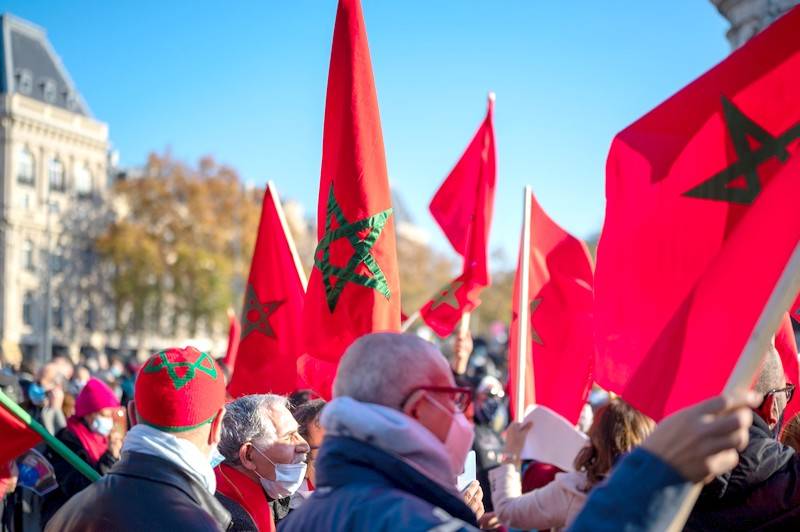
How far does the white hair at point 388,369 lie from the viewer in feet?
7.40

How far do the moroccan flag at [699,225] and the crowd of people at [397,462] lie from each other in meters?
0.32

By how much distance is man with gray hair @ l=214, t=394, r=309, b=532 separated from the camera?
4105 mm

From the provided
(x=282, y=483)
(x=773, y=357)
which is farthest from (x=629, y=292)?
(x=282, y=483)

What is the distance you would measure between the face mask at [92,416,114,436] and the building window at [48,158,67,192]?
2116 inches

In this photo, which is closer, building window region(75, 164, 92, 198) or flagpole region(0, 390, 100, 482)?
flagpole region(0, 390, 100, 482)

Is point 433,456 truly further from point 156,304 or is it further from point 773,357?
point 156,304

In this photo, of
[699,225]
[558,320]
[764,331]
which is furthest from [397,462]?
[558,320]

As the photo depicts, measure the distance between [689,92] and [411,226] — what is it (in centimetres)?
12124

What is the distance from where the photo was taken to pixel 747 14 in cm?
1037

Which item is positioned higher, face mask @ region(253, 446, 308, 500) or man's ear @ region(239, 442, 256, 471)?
man's ear @ region(239, 442, 256, 471)

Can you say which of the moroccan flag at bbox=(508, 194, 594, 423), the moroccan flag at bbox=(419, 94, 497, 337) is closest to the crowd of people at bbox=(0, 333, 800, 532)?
the moroccan flag at bbox=(508, 194, 594, 423)

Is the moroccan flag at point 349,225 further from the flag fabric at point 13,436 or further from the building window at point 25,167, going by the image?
the building window at point 25,167

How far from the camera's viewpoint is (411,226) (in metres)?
124

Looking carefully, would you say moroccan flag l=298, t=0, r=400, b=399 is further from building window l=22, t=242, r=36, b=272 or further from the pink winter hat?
building window l=22, t=242, r=36, b=272
